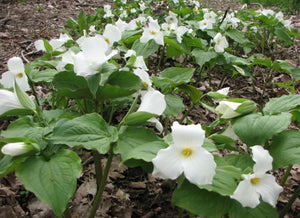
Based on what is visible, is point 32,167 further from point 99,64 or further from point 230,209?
point 230,209

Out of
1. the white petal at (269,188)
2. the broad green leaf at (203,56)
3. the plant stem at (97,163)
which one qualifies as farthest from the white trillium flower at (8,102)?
the broad green leaf at (203,56)

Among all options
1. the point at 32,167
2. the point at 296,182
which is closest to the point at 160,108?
the point at 32,167

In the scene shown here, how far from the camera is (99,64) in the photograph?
42.5 inches

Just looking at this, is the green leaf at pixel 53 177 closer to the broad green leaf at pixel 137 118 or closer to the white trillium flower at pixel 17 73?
the broad green leaf at pixel 137 118

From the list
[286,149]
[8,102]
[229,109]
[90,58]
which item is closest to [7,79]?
[8,102]

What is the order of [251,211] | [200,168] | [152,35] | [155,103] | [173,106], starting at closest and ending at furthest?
[200,168] → [251,211] → [155,103] → [173,106] → [152,35]

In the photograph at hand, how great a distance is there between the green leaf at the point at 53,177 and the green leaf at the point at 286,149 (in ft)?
2.33

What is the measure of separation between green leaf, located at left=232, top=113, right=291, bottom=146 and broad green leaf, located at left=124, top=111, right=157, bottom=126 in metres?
0.33

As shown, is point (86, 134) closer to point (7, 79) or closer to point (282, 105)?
Answer: point (7, 79)

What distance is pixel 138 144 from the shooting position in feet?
3.14

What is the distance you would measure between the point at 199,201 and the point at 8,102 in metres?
0.83

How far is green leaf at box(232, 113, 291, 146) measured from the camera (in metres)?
0.96

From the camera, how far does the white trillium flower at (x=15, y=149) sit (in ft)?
2.76

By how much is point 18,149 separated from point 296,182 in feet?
5.52
